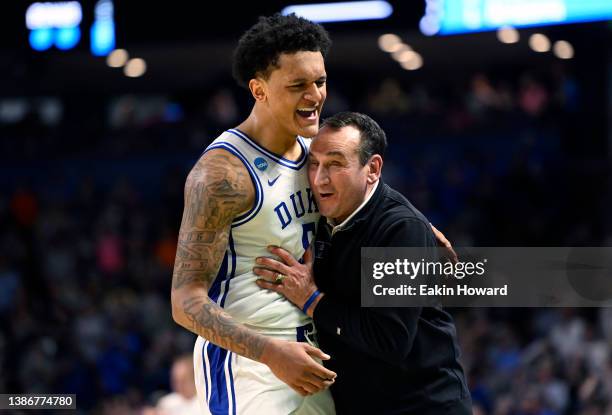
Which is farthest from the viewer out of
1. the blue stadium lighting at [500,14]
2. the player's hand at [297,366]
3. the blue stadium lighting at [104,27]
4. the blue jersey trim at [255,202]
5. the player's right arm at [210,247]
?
the blue stadium lighting at [104,27]

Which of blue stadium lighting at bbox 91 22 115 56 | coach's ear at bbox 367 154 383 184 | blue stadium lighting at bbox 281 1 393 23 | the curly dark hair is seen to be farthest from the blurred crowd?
the curly dark hair

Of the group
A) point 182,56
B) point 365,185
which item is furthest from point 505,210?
point 365,185

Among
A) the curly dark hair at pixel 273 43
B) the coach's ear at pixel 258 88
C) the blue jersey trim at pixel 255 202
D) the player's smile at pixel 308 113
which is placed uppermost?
the curly dark hair at pixel 273 43

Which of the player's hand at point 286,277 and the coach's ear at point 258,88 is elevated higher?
the coach's ear at point 258,88

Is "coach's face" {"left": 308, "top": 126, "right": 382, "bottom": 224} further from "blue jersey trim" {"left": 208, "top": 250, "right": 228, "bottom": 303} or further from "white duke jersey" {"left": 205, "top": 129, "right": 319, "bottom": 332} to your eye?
"blue jersey trim" {"left": 208, "top": 250, "right": 228, "bottom": 303}

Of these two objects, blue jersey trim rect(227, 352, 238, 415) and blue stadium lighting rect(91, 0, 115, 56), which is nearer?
blue jersey trim rect(227, 352, 238, 415)

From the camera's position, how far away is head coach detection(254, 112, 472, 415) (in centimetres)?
364

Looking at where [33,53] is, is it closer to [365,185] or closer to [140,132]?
[140,132]

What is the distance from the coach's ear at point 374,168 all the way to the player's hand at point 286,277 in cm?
42

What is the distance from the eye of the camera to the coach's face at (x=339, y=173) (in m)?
3.71

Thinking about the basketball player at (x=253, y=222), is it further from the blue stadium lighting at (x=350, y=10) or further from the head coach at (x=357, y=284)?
the blue stadium lighting at (x=350, y=10)

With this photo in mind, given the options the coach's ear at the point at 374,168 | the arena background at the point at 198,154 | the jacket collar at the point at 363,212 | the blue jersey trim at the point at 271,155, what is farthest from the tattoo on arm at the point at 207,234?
the arena background at the point at 198,154

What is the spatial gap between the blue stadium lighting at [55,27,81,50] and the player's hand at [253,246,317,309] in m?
6.33

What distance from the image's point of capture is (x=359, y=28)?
29.3 ft
